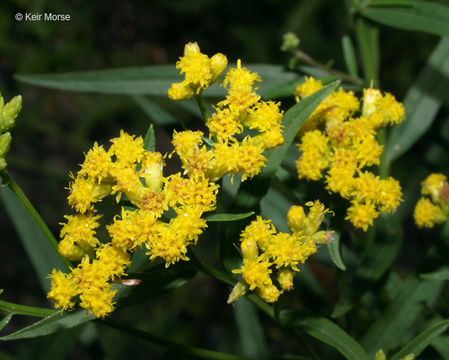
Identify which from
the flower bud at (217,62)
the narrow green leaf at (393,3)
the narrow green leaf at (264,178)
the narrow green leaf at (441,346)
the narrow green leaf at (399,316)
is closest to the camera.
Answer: the narrow green leaf at (264,178)

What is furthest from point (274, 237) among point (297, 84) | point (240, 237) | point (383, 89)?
point (383, 89)

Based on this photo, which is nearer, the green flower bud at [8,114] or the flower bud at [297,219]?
the green flower bud at [8,114]

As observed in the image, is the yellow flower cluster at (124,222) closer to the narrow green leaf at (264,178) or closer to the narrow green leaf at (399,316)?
the narrow green leaf at (264,178)

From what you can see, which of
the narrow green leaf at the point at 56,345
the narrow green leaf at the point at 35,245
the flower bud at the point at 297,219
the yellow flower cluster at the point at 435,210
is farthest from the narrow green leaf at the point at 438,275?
the narrow green leaf at the point at 35,245

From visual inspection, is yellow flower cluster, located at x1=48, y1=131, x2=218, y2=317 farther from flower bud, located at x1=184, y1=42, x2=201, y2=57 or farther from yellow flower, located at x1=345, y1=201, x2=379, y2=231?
yellow flower, located at x1=345, y1=201, x2=379, y2=231

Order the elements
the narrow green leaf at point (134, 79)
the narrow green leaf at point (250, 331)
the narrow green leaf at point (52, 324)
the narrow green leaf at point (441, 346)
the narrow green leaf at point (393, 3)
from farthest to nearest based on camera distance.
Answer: the narrow green leaf at point (250, 331) → the narrow green leaf at point (134, 79) → the narrow green leaf at point (393, 3) → the narrow green leaf at point (441, 346) → the narrow green leaf at point (52, 324)

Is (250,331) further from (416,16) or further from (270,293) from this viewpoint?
(416,16)

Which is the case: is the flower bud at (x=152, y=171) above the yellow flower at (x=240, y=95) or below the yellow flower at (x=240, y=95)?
below
